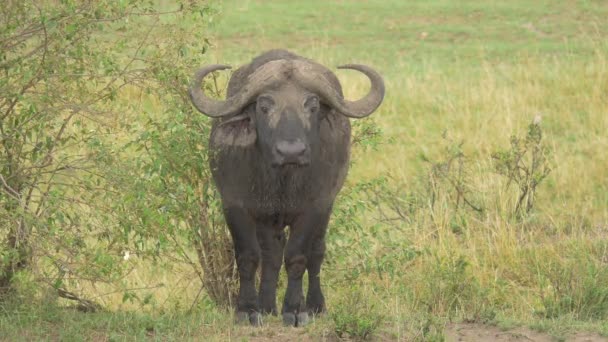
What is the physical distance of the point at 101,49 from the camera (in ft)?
24.0

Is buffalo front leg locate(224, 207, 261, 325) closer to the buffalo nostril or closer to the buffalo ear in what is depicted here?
the buffalo ear

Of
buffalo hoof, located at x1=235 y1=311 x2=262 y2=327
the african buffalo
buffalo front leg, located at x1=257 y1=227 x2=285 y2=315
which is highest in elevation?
the african buffalo

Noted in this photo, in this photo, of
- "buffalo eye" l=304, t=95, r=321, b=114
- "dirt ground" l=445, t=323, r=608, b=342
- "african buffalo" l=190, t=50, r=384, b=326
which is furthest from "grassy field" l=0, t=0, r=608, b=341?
"buffalo eye" l=304, t=95, r=321, b=114

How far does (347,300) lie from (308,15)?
47.7ft

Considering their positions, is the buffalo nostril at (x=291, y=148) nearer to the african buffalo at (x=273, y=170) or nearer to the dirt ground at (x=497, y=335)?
the african buffalo at (x=273, y=170)

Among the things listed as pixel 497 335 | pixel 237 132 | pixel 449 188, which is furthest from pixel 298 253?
pixel 449 188

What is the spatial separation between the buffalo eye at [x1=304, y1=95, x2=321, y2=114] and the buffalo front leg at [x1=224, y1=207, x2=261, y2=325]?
2.38 ft

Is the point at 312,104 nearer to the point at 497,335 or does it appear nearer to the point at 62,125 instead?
the point at 62,125

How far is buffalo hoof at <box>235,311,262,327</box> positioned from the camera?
7.12m

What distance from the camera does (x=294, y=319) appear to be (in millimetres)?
7156

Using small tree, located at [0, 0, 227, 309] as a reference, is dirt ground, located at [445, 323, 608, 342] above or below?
below

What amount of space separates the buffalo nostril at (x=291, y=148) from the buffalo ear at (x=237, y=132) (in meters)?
0.49

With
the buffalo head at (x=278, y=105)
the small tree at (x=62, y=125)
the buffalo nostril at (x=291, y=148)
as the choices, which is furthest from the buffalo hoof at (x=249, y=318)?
the buffalo nostril at (x=291, y=148)

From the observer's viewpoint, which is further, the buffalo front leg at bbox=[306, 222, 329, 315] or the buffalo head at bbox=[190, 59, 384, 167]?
the buffalo front leg at bbox=[306, 222, 329, 315]
